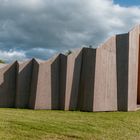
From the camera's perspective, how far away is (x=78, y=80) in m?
16.2

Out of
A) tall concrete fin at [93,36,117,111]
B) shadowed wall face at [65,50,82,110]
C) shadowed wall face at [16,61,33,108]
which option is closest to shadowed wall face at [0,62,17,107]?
shadowed wall face at [16,61,33,108]

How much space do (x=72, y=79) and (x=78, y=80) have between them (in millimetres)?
335

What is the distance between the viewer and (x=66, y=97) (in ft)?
51.8

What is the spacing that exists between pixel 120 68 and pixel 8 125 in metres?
7.84

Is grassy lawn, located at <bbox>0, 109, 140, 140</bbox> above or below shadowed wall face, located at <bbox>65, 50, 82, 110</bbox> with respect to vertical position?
below

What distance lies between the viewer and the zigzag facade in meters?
15.8

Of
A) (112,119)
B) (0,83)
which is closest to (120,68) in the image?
(112,119)

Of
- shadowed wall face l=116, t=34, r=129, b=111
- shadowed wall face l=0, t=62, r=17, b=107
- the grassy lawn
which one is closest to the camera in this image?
the grassy lawn

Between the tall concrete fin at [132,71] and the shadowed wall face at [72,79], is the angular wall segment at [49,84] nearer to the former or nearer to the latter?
the shadowed wall face at [72,79]

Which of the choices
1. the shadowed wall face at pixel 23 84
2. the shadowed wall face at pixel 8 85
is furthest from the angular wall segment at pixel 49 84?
the shadowed wall face at pixel 8 85

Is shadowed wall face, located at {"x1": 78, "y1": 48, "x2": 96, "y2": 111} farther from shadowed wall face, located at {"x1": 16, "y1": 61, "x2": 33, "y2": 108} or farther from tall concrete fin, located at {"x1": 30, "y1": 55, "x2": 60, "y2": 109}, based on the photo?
shadowed wall face, located at {"x1": 16, "y1": 61, "x2": 33, "y2": 108}

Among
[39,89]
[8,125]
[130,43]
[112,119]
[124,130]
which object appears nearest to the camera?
[8,125]

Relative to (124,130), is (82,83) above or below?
above

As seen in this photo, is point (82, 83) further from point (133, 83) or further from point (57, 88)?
point (133, 83)
